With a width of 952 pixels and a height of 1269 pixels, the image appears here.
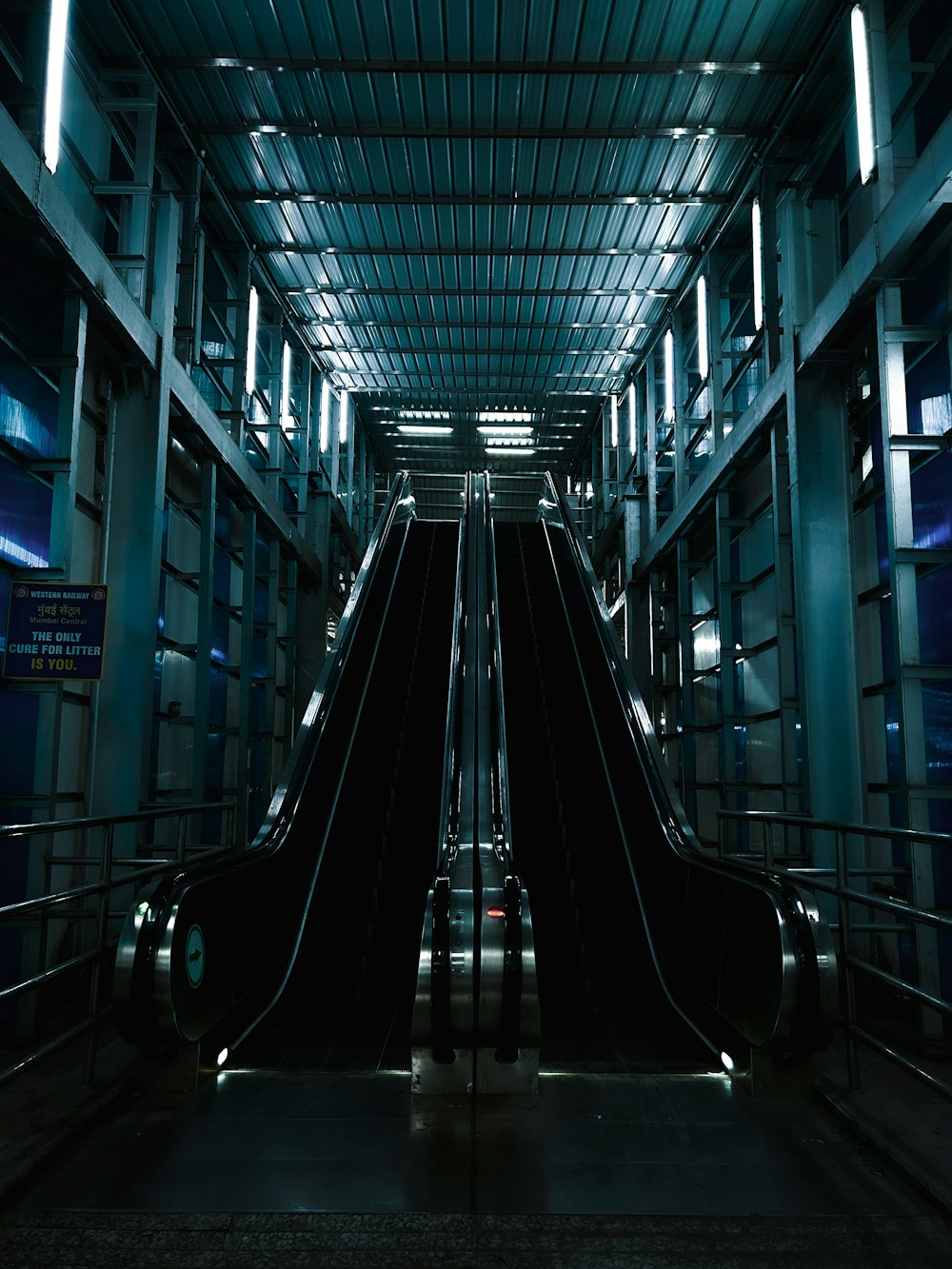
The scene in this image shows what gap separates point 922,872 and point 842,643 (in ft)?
7.08

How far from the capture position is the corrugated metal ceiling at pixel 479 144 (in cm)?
827

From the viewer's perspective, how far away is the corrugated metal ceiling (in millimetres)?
8273

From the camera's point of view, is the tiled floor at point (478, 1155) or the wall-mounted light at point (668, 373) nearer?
the tiled floor at point (478, 1155)

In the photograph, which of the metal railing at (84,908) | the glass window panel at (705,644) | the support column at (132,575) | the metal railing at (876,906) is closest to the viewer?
the metal railing at (84,908)

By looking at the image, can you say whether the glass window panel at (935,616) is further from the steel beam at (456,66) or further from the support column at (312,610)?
the support column at (312,610)

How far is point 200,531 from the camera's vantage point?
1005 centimetres

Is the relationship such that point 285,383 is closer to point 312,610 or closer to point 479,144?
point 312,610

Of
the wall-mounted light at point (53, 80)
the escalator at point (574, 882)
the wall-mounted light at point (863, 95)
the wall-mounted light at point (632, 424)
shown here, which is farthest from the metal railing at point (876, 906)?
the wall-mounted light at point (632, 424)

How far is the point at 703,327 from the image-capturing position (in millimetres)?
11914

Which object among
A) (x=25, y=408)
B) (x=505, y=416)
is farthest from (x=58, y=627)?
(x=505, y=416)

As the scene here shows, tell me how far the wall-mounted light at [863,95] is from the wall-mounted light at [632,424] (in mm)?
8939

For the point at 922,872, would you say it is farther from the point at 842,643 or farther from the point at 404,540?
the point at 404,540

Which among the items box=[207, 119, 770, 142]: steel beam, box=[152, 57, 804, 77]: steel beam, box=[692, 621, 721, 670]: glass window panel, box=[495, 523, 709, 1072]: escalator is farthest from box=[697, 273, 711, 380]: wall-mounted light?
box=[495, 523, 709, 1072]: escalator

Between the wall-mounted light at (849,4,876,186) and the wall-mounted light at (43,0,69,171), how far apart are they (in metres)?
5.15
